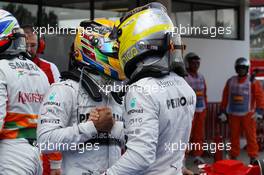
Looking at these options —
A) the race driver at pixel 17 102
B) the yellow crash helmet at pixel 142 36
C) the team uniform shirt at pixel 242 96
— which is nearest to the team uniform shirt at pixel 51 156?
the race driver at pixel 17 102

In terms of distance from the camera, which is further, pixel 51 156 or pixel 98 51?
pixel 51 156

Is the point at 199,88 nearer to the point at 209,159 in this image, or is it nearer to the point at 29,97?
the point at 209,159

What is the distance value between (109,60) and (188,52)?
8.75m

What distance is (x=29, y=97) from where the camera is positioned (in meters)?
3.97

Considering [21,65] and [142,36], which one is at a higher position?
[142,36]

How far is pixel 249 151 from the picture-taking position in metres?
11.4

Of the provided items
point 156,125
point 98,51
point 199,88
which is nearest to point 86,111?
point 98,51

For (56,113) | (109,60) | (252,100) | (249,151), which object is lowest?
(249,151)

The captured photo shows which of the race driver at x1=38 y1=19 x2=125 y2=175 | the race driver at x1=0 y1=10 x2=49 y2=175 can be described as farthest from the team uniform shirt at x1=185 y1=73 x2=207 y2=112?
the race driver at x1=38 y1=19 x2=125 y2=175

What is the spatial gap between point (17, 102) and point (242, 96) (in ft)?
26.3

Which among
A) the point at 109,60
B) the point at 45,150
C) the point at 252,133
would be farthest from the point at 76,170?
the point at 252,133

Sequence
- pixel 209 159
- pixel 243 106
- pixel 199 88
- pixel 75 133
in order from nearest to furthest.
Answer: pixel 75 133, pixel 199 88, pixel 243 106, pixel 209 159

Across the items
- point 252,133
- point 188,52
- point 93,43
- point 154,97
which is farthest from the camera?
point 188,52

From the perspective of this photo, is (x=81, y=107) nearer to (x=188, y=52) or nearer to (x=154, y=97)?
(x=154, y=97)
